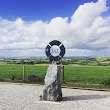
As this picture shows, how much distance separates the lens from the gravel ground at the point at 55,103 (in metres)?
10.9

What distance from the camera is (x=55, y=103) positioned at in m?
11.6

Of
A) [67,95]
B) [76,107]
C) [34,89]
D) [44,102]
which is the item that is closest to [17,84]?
[34,89]

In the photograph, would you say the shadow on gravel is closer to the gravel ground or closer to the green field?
the gravel ground

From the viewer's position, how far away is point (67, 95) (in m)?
13.5

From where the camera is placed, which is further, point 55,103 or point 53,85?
point 53,85

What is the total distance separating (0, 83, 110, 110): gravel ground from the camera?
35.8 feet

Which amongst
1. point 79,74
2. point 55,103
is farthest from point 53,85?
point 79,74

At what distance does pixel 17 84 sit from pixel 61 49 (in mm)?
5455

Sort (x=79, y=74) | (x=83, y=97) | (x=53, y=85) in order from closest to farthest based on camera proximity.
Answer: (x=53, y=85)
(x=83, y=97)
(x=79, y=74)

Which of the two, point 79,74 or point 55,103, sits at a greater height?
point 55,103

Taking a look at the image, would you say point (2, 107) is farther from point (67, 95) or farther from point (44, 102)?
point (67, 95)

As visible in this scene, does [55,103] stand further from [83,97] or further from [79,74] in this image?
[79,74]

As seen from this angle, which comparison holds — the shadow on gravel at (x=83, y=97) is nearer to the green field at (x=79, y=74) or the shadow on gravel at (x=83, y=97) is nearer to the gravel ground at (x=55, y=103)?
the gravel ground at (x=55, y=103)

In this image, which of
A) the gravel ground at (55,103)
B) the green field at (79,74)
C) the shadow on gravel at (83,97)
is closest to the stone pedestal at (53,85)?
the gravel ground at (55,103)
